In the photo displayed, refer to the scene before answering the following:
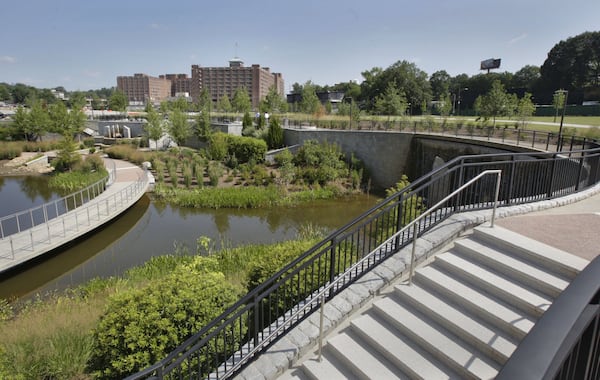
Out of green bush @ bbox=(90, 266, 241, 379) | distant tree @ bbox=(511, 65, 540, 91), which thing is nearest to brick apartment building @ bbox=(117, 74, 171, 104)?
distant tree @ bbox=(511, 65, 540, 91)

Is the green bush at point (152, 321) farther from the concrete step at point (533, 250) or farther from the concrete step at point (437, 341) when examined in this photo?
the concrete step at point (533, 250)

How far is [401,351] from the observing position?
13.1 ft

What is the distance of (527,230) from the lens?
5.39 m

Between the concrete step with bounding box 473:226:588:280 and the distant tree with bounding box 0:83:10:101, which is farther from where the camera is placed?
the distant tree with bounding box 0:83:10:101

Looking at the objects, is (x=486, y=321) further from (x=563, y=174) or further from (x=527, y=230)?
(x=563, y=174)

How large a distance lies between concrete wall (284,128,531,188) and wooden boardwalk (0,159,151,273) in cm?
1419

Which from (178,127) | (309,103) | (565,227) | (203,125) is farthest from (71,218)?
(309,103)

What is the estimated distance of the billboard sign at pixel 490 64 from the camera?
72.8m

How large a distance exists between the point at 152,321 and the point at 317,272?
2603 millimetres

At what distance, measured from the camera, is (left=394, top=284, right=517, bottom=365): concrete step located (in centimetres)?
364

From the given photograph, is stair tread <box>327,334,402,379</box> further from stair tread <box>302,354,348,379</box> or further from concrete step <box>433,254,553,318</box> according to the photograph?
concrete step <box>433,254,553,318</box>

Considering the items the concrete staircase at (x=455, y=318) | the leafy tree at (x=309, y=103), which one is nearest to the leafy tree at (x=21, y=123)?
the leafy tree at (x=309, y=103)

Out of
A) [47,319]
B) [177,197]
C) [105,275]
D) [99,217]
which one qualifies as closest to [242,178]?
[177,197]

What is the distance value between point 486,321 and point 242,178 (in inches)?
801
